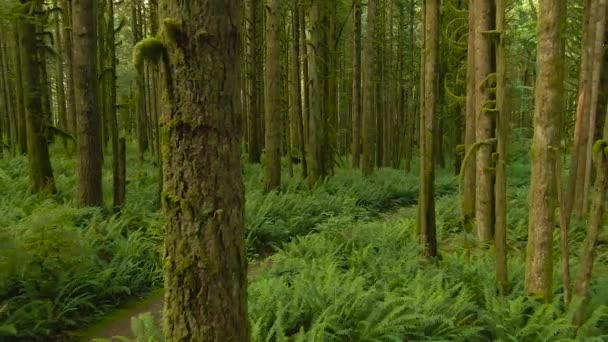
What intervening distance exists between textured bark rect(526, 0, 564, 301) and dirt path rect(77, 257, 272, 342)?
482cm

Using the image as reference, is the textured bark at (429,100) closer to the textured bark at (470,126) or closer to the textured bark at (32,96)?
the textured bark at (470,126)

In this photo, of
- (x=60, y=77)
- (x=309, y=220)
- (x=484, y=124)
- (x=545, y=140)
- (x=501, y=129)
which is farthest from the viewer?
(x=60, y=77)

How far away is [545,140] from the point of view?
192 inches

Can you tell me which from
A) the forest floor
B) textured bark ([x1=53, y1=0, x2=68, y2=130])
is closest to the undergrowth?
the forest floor

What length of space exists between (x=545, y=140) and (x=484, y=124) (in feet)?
9.98

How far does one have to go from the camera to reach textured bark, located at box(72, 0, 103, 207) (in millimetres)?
8766

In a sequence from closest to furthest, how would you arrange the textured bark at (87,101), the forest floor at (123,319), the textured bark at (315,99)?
the forest floor at (123,319) < the textured bark at (87,101) < the textured bark at (315,99)

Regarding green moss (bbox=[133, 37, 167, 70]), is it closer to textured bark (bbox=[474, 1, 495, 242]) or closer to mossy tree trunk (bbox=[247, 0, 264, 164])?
textured bark (bbox=[474, 1, 495, 242])

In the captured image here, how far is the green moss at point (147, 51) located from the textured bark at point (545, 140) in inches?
159

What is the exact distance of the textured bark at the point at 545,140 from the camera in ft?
15.6

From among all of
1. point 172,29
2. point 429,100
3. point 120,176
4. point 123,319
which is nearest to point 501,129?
point 429,100

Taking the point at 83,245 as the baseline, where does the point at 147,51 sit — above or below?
above

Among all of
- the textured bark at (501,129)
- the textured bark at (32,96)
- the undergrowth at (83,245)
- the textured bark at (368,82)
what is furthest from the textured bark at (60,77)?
the textured bark at (501,129)

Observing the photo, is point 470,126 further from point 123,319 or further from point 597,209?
point 123,319
